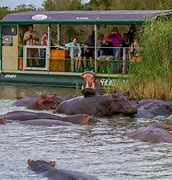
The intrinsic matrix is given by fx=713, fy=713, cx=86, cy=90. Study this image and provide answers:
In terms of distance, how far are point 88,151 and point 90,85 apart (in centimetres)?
499

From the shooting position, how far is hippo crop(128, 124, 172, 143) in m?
10.6

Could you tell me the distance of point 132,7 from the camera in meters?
40.5

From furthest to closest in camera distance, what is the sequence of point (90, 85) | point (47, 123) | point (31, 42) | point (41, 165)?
point (31, 42)
point (90, 85)
point (47, 123)
point (41, 165)

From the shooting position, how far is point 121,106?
13992mm

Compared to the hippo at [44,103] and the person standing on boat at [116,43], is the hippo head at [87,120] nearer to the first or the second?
the hippo at [44,103]

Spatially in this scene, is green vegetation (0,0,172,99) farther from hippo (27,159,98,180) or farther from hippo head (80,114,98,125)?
hippo (27,159,98,180)

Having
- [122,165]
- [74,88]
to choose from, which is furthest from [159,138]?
[74,88]

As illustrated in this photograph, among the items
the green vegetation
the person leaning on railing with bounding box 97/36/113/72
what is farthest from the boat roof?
the green vegetation

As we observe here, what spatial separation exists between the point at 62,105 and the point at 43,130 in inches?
105

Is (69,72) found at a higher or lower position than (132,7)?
lower

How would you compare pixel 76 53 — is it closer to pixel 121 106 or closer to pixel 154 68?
pixel 154 68

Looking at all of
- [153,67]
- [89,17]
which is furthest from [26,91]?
[153,67]

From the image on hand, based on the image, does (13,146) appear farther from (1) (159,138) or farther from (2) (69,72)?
(2) (69,72)

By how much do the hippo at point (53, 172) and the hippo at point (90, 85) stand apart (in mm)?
5653
